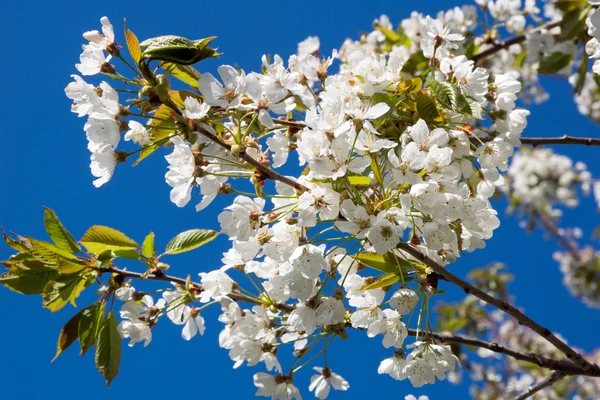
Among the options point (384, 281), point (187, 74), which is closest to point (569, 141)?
point (384, 281)

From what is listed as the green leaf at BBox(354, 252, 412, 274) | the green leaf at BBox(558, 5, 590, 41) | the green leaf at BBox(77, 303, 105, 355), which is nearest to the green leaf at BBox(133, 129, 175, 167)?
the green leaf at BBox(77, 303, 105, 355)

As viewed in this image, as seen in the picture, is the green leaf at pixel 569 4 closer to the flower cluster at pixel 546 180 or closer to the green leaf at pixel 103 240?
the green leaf at pixel 103 240

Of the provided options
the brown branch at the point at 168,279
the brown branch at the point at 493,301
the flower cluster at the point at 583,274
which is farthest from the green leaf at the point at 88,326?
the flower cluster at the point at 583,274

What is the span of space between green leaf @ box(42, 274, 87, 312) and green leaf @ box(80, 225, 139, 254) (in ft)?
0.34

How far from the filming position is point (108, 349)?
5.79 ft

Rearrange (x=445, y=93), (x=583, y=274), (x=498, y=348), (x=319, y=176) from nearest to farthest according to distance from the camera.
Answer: (x=319, y=176) < (x=445, y=93) < (x=498, y=348) < (x=583, y=274)

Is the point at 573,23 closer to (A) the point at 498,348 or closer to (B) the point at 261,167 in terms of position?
(A) the point at 498,348

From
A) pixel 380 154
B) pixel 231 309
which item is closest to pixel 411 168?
pixel 380 154

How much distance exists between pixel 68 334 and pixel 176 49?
0.95 metres

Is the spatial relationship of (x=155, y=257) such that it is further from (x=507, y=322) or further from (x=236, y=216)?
(x=507, y=322)

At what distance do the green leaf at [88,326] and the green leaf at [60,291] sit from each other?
2.9 inches

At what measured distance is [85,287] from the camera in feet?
5.90

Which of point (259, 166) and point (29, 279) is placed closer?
point (259, 166)

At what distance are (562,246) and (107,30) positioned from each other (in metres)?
8.26
